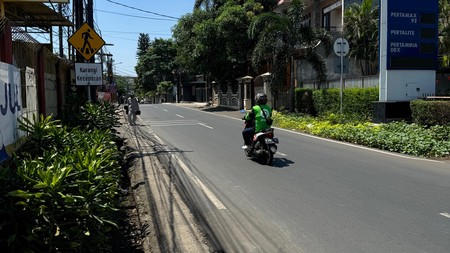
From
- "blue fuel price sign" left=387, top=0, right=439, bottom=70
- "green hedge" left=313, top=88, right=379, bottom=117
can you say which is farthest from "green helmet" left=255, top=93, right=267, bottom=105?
"green hedge" left=313, top=88, right=379, bottom=117

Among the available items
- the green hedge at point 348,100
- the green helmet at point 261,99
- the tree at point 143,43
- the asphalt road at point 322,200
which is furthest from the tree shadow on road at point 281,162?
the tree at point 143,43

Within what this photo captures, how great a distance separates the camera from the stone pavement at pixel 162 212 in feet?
16.6

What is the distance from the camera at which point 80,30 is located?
11336 mm

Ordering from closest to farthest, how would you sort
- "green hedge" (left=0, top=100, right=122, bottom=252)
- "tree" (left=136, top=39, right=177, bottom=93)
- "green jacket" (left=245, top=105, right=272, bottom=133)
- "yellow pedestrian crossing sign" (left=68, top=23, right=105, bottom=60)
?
"green hedge" (left=0, top=100, right=122, bottom=252), "green jacket" (left=245, top=105, right=272, bottom=133), "yellow pedestrian crossing sign" (left=68, top=23, right=105, bottom=60), "tree" (left=136, top=39, right=177, bottom=93)

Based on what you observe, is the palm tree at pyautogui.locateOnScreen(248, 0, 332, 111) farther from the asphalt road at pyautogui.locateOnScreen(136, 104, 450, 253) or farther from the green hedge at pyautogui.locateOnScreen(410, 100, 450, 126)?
the asphalt road at pyautogui.locateOnScreen(136, 104, 450, 253)

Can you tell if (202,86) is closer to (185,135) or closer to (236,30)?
(236,30)

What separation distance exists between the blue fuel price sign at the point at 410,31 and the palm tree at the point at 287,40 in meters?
6.87

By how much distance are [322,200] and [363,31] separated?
23250 millimetres

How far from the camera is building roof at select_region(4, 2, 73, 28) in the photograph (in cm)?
1281

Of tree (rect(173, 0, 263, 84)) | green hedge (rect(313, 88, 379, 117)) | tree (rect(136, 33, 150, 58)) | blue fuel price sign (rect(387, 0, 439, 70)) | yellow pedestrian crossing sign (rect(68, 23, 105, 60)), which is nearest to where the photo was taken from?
yellow pedestrian crossing sign (rect(68, 23, 105, 60))

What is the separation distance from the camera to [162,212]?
6391 mm

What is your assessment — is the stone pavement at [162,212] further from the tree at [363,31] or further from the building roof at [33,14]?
the tree at [363,31]

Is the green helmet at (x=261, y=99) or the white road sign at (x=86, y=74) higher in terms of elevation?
the white road sign at (x=86, y=74)

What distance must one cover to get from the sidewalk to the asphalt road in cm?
29
